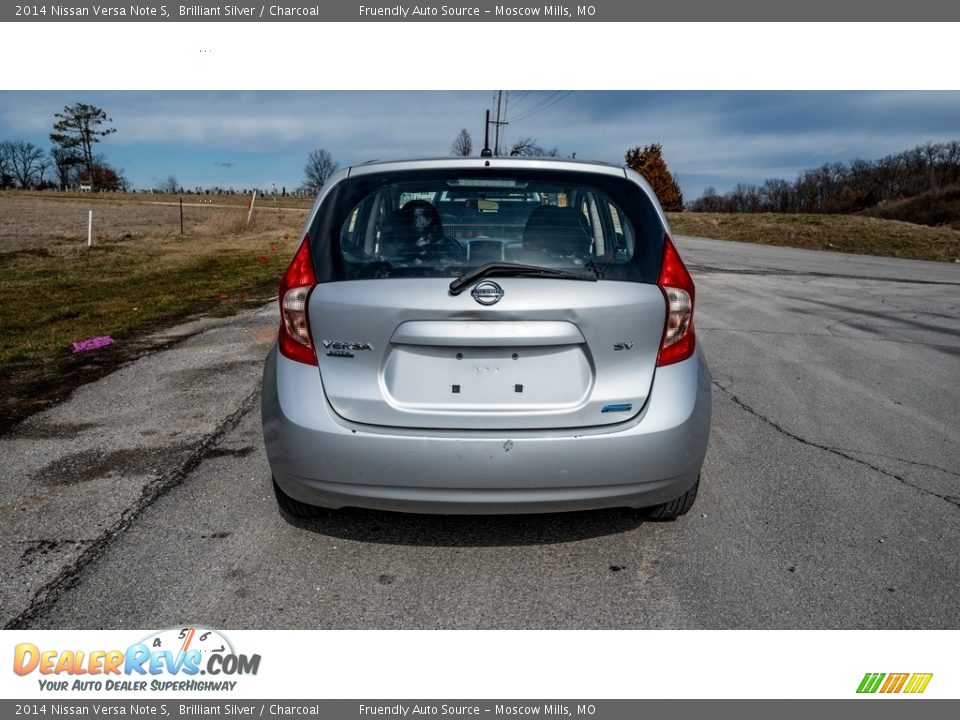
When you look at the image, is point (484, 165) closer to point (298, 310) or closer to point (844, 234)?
point (298, 310)

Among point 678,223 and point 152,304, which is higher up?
point 678,223

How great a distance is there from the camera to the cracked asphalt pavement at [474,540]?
8.46 feet

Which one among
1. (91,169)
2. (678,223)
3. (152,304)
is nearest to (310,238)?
(152,304)

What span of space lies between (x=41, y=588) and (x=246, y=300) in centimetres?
882

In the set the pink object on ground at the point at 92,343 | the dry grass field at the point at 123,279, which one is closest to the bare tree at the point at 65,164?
the dry grass field at the point at 123,279

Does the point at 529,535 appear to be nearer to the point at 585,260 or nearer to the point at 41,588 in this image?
the point at 585,260

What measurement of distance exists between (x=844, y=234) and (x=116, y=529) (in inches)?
1402

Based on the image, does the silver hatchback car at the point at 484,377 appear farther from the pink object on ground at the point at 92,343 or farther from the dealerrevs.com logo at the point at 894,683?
the pink object on ground at the point at 92,343

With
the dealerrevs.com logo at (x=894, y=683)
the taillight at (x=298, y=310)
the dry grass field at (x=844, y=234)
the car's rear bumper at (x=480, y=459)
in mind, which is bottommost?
the dealerrevs.com logo at (x=894, y=683)

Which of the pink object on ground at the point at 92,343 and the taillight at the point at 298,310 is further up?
the taillight at the point at 298,310

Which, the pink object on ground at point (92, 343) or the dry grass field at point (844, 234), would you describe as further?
the dry grass field at point (844, 234)

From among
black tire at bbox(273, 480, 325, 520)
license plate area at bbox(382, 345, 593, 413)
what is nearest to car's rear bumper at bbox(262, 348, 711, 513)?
license plate area at bbox(382, 345, 593, 413)

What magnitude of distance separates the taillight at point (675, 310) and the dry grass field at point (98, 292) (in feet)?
14.1

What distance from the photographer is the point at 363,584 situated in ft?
9.03
